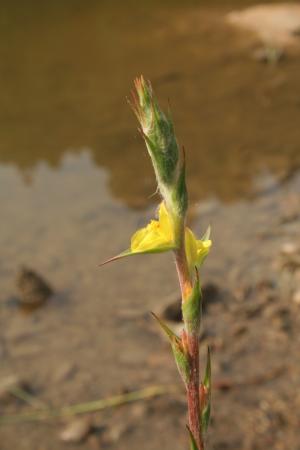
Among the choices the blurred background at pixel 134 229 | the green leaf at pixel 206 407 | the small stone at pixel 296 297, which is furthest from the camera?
the small stone at pixel 296 297

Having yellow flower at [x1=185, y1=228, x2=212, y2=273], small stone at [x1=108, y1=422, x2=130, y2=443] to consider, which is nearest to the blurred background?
small stone at [x1=108, y1=422, x2=130, y2=443]

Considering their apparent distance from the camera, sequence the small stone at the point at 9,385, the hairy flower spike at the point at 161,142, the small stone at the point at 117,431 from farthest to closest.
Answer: the small stone at the point at 9,385
the small stone at the point at 117,431
the hairy flower spike at the point at 161,142

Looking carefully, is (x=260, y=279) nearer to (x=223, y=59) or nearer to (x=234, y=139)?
(x=234, y=139)

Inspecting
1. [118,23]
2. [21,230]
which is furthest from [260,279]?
[118,23]

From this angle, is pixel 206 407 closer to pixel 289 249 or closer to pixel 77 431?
pixel 77 431

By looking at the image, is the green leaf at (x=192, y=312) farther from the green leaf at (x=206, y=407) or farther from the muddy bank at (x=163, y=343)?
the muddy bank at (x=163, y=343)

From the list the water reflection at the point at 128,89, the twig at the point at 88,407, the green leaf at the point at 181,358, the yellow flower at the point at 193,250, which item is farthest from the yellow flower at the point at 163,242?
the water reflection at the point at 128,89

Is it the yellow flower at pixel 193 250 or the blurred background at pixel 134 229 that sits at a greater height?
the blurred background at pixel 134 229
